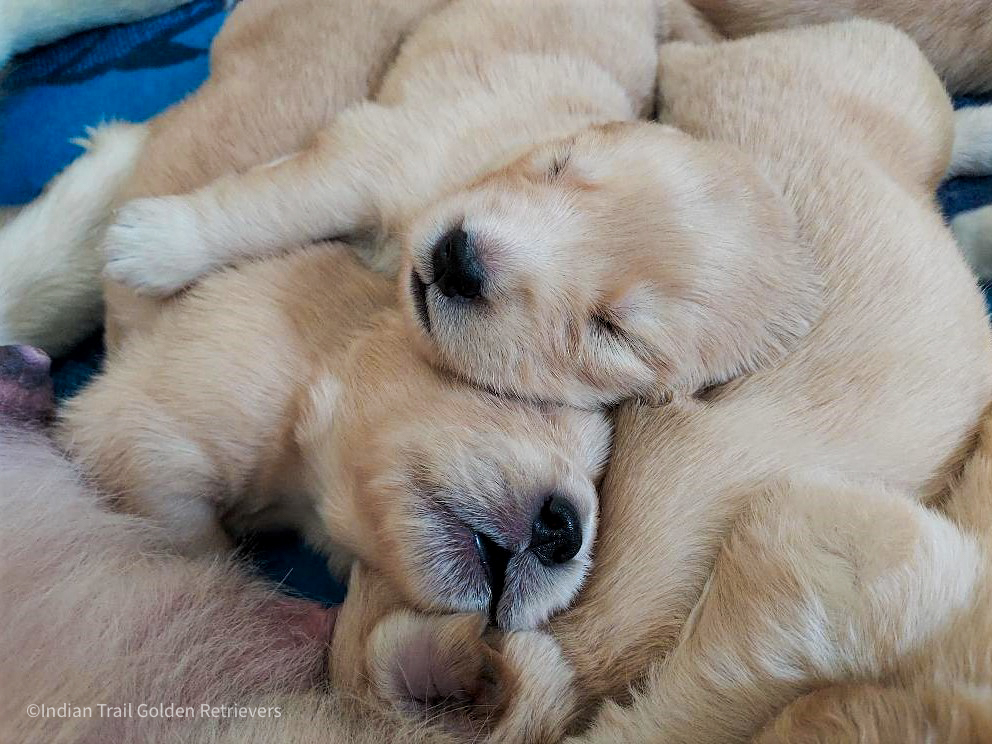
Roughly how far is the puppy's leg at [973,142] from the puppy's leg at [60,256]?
1821 millimetres

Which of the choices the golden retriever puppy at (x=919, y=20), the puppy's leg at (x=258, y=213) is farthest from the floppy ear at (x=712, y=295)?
the golden retriever puppy at (x=919, y=20)

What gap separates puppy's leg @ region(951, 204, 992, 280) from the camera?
74.2 inches

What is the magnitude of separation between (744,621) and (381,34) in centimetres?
141

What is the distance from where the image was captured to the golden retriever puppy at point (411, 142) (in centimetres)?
148

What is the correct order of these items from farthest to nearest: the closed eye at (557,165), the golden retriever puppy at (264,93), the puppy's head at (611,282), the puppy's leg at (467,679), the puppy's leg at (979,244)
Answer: the puppy's leg at (979,244), the golden retriever puppy at (264,93), the closed eye at (557,165), the puppy's head at (611,282), the puppy's leg at (467,679)

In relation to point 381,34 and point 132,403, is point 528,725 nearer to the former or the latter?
point 132,403

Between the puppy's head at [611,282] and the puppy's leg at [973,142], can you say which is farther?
the puppy's leg at [973,142]

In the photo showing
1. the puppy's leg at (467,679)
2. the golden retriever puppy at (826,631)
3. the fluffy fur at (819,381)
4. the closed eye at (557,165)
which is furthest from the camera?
the closed eye at (557,165)

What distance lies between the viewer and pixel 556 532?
1110 mm

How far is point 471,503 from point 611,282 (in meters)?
0.39

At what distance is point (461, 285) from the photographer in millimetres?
1233

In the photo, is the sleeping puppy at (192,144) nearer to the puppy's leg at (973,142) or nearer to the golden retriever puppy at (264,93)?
the golden retriever puppy at (264,93)

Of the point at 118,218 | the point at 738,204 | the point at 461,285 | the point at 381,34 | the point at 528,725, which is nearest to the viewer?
the point at 528,725

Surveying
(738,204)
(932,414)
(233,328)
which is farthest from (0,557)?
(932,414)
